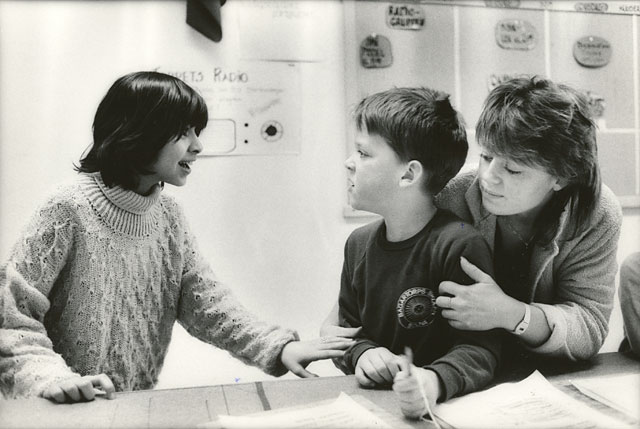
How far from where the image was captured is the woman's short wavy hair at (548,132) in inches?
31.3

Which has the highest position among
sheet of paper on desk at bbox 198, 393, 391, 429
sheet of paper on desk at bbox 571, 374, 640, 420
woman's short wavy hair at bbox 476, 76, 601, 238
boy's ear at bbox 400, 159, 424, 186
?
woman's short wavy hair at bbox 476, 76, 601, 238

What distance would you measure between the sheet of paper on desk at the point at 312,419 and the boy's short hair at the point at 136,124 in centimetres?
40

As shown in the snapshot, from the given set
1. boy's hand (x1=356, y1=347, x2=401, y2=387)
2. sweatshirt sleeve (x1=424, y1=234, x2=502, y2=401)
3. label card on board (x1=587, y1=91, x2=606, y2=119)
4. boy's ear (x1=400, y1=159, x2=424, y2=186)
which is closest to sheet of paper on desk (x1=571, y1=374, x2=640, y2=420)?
sweatshirt sleeve (x1=424, y1=234, x2=502, y2=401)

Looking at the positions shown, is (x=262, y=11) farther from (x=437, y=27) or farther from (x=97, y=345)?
(x=97, y=345)

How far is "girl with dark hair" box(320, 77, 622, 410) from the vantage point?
2.58ft

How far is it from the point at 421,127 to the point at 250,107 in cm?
Answer: 58

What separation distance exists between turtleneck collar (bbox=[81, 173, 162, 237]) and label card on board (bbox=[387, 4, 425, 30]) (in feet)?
2.36

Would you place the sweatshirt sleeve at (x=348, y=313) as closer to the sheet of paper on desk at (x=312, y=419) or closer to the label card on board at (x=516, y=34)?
the sheet of paper on desk at (x=312, y=419)

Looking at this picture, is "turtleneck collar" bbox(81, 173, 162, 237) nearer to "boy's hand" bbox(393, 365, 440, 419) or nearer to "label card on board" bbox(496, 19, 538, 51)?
"boy's hand" bbox(393, 365, 440, 419)

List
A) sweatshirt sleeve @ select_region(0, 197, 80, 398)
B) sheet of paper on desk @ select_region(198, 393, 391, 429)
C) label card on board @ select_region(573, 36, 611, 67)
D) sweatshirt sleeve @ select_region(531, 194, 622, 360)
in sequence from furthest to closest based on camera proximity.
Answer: label card on board @ select_region(573, 36, 611, 67)
sweatshirt sleeve @ select_region(531, 194, 622, 360)
sweatshirt sleeve @ select_region(0, 197, 80, 398)
sheet of paper on desk @ select_region(198, 393, 391, 429)

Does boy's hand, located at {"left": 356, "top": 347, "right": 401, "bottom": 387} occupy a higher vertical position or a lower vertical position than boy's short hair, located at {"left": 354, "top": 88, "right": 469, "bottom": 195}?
lower

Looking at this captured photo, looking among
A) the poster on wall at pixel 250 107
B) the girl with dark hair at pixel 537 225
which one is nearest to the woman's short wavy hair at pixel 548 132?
the girl with dark hair at pixel 537 225

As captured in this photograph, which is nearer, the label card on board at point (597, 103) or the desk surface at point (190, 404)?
the desk surface at point (190, 404)

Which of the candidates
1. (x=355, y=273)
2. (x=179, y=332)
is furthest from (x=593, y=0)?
(x=179, y=332)
